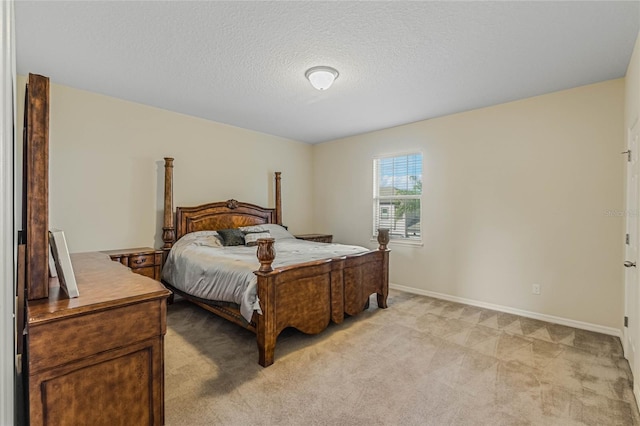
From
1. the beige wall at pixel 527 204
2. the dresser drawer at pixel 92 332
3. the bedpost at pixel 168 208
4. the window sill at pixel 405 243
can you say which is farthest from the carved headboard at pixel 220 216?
the dresser drawer at pixel 92 332

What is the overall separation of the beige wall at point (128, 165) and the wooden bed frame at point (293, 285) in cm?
23

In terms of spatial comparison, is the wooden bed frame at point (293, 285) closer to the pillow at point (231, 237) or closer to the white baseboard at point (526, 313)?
the pillow at point (231, 237)

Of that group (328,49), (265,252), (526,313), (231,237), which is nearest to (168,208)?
(231,237)

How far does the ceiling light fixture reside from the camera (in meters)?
2.73

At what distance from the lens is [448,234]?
13.8 feet

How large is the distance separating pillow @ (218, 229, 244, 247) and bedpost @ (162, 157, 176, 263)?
2.07 feet

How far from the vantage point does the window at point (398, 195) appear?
4.61m

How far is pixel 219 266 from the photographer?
302cm

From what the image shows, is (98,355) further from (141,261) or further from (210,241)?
(210,241)

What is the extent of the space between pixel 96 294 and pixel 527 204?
4.11m

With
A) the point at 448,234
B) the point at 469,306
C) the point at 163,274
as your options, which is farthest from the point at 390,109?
the point at 163,274

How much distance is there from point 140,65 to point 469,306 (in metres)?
4.55

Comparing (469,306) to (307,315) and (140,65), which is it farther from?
(140,65)

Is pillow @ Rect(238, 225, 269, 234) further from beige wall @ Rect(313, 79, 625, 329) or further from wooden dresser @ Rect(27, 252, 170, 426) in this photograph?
wooden dresser @ Rect(27, 252, 170, 426)
